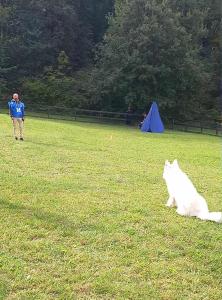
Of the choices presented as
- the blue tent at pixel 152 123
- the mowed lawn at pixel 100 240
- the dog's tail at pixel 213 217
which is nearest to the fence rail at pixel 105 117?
the blue tent at pixel 152 123

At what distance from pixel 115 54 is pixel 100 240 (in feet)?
107

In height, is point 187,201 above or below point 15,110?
below

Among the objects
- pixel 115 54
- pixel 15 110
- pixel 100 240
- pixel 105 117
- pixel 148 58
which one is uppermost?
pixel 115 54

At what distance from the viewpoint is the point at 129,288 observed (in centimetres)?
461

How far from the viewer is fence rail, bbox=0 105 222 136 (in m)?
35.8

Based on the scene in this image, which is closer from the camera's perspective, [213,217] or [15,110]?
[213,217]

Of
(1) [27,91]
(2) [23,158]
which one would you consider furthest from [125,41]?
(2) [23,158]

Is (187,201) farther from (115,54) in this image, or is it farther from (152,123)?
(115,54)

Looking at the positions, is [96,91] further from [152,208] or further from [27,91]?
[152,208]

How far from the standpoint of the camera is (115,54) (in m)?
37.3

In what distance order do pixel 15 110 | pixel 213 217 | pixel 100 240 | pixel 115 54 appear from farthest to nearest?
pixel 115 54, pixel 15 110, pixel 213 217, pixel 100 240

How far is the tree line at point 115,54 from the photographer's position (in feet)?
119

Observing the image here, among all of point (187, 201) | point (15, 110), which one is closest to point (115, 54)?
point (15, 110)

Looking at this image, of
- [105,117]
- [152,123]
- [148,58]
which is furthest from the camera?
[105,117]
